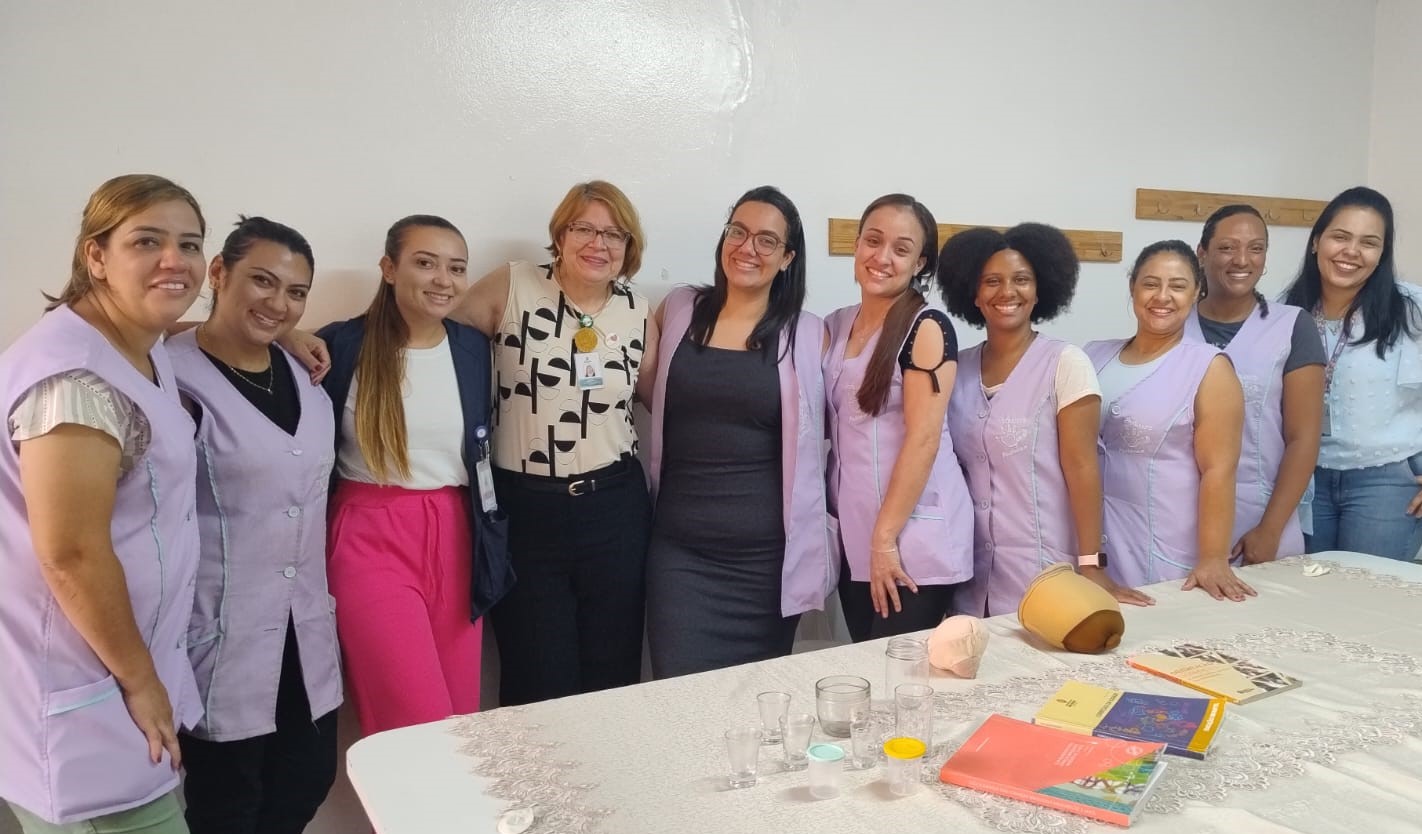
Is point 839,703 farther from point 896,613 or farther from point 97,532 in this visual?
point 97,532

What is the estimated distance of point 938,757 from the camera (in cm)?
122

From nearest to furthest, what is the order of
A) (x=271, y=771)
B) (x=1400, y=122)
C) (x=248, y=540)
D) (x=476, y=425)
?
(x=248, y=540)
(x=271, y=771)
(x=476, y=425)
(x=1400, y=122)

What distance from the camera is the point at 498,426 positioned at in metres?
2.14

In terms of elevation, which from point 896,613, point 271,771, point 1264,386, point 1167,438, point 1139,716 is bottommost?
point 271,771

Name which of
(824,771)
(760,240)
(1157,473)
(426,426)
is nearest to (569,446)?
(426,426)

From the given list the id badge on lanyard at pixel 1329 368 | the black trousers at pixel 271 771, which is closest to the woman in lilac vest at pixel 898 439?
the id badge on lanyard at pixel 1329 368

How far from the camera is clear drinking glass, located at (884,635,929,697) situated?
1.37 meters

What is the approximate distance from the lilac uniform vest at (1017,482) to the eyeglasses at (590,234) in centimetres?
95

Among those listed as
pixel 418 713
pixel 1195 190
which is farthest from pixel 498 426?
pixel 1195 190

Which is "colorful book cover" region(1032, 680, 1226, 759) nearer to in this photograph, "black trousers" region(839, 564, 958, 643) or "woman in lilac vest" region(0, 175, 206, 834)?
"black trousers" region(839, 564, 958, 643)

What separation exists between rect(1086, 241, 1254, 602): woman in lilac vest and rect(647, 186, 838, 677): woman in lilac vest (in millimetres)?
718

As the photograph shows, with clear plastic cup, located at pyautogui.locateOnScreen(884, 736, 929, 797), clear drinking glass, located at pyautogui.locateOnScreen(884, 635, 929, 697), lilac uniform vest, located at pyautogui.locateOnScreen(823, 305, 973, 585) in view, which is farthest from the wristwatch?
clear plastic cup, located at pyautogui.locateOnScreen(884, 736, 929, 797)

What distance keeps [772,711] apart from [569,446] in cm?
98

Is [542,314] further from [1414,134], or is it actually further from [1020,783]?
[1414,134]
